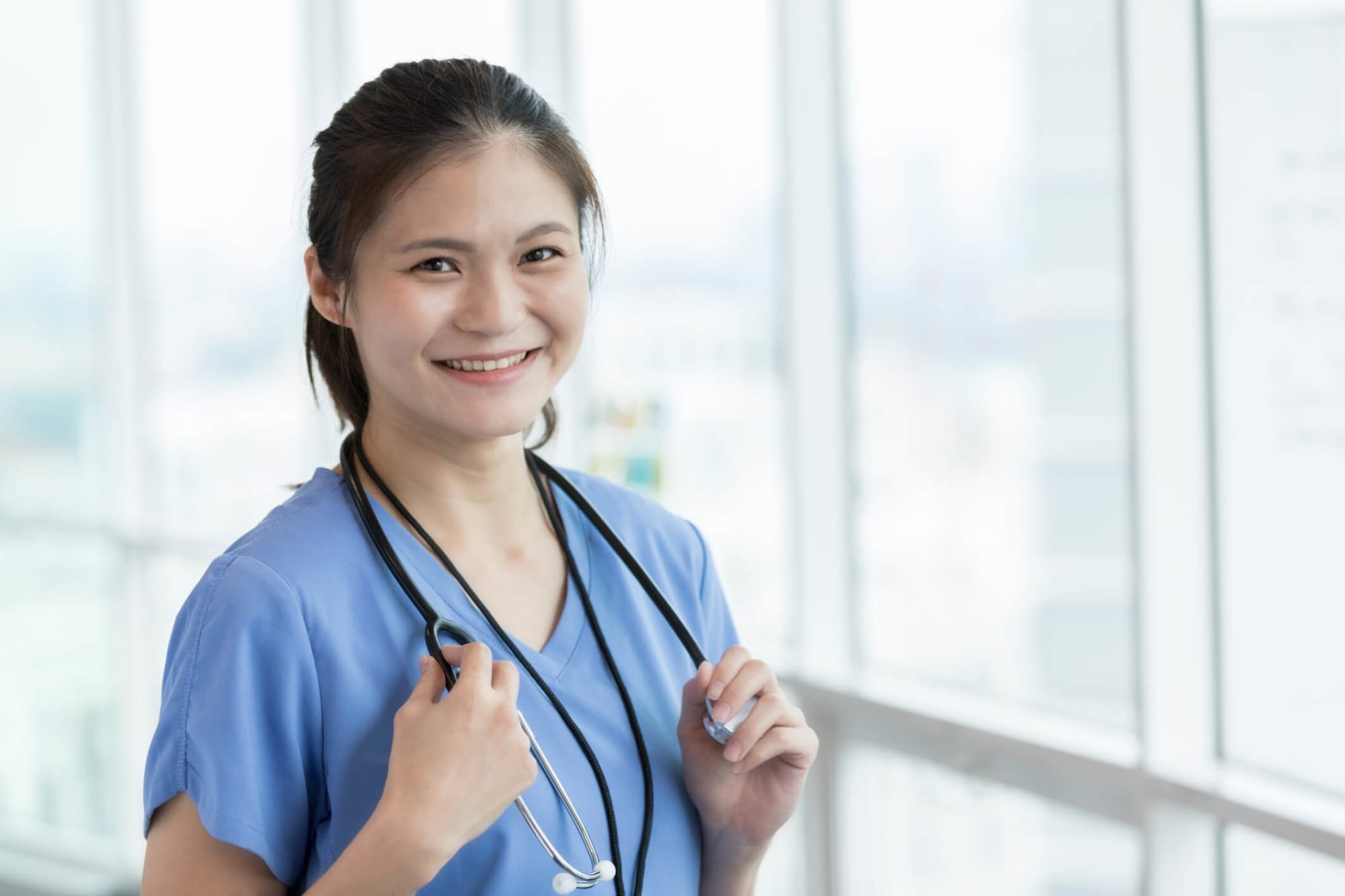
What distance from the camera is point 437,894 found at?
0.97 meters

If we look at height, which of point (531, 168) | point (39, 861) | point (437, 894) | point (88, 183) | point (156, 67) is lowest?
point (39, 861)

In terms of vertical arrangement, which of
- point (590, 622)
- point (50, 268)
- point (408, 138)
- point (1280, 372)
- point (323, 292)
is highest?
point (50, 268)

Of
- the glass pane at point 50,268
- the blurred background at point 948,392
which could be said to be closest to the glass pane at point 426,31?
the blurred background at point 948,392

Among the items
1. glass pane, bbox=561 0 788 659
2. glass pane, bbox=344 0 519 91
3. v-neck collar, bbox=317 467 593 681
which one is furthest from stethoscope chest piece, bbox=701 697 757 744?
glass pane, bbox=344 0 519 91

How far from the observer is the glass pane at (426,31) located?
304 cm

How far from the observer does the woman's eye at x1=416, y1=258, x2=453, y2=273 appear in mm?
1032

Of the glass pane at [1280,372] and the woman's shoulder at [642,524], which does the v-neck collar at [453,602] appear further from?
the glass pane at [1280,372]

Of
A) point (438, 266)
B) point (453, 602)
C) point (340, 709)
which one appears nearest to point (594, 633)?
point (453, 602)

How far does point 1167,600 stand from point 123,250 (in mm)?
3713

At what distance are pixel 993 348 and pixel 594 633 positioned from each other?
125 cm

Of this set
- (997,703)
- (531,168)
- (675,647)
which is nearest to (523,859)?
(675,647)

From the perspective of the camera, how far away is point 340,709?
3.18 feet

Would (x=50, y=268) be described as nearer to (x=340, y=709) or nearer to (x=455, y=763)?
(x=340, y=709)

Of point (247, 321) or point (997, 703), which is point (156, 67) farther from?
point (997, 703)
